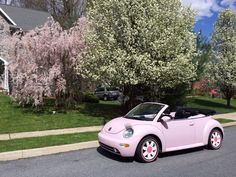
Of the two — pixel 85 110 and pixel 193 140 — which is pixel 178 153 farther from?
pixel 85 110

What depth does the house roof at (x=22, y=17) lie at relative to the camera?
24922mm

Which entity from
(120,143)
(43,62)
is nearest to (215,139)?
(120,143)

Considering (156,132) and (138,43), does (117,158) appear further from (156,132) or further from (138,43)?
(138,43)

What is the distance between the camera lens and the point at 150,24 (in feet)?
42.9

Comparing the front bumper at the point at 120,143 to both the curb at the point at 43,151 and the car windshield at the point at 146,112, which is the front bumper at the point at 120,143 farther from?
the curb at the point at 43,151

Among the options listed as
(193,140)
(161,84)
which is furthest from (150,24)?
(193,140)

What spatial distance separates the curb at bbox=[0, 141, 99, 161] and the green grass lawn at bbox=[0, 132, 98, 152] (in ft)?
1.20

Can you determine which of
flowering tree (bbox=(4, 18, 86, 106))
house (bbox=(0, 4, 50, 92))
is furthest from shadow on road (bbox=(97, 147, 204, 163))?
house (bbox=(0, 4, 50, 92))

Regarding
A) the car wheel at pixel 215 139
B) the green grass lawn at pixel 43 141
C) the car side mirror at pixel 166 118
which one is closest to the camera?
the car side mirror at pixel 166 118

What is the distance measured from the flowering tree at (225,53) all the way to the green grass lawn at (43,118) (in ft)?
39.9

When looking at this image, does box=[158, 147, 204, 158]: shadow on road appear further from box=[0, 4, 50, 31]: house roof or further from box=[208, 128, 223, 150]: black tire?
box=[0, 4, 50, 31]: house roof

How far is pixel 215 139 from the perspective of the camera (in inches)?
348

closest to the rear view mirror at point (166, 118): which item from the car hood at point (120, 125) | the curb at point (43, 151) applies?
the car hood at point (120, 125)

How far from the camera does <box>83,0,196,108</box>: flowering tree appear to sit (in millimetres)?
12906
